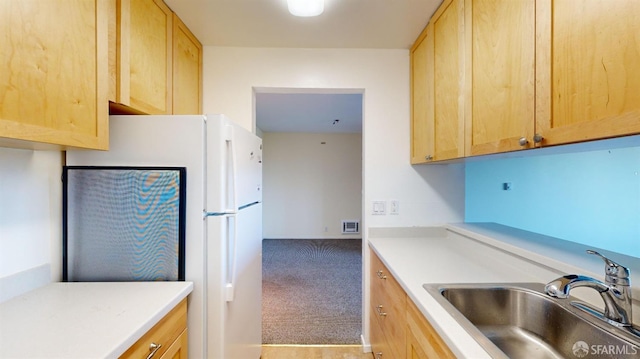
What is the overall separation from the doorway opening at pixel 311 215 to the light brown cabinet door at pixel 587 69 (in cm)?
137

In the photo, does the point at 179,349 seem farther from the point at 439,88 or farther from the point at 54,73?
the point at 439,88

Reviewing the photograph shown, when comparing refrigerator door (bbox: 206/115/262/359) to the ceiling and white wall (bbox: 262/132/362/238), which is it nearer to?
the ceiling

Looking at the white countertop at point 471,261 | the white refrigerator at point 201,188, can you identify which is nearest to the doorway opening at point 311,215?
the white refrigerator at point 201,188

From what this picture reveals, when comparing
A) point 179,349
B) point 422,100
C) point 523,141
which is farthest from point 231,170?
point 422,100

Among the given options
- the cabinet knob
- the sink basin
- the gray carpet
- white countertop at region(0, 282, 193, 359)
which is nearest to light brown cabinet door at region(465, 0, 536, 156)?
the cabinet knob

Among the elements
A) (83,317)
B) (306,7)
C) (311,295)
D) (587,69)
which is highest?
(306,7)

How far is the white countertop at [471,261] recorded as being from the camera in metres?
0.91

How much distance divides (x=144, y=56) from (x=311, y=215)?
4.85m

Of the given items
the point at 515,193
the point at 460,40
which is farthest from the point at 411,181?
the point at 460,40

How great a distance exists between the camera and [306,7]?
1474mm

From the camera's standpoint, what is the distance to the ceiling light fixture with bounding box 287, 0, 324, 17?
4.74 ft

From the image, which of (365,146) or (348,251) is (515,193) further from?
(348,251)

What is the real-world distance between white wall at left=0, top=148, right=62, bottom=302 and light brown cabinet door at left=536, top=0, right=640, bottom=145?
1.99 meters

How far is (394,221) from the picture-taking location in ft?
6.86
